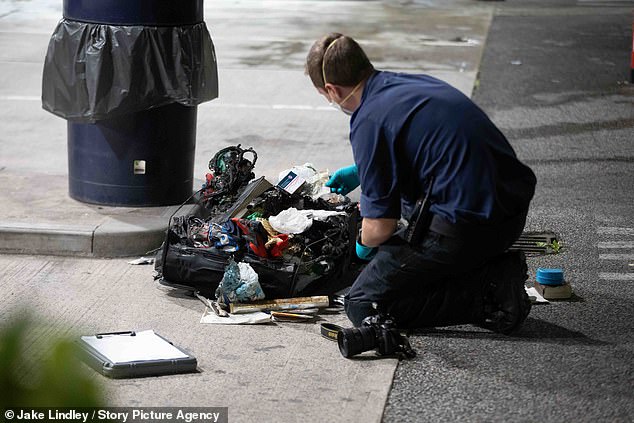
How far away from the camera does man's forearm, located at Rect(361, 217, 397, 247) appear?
4496 millimetres

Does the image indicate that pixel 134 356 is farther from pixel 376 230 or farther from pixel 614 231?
pixel 614 231

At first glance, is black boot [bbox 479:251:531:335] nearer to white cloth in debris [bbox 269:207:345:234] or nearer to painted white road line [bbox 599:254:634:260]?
white cloth in debris [bbox 269:207:345:234]

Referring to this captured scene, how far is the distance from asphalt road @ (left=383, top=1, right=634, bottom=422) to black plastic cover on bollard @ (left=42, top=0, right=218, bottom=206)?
233cm

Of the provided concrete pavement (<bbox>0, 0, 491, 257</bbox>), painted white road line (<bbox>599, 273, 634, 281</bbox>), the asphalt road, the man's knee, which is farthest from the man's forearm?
concrete pavement (<bbox>0, 0, 491, 257</bbox>)

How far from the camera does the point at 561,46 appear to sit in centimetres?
1573

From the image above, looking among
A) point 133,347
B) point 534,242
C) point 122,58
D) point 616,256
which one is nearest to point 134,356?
point 133,347

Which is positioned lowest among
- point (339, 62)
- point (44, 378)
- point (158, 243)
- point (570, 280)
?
point (158, 243)

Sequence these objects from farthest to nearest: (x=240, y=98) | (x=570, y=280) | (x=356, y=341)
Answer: (x=240, y=98), (x=570, y=280), (x=356, y=341)

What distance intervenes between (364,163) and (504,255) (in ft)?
2.69

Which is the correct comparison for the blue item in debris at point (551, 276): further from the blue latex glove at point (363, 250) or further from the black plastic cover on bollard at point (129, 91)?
the black plastic cover on bollard at point (129, 91)

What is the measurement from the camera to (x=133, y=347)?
174 inches

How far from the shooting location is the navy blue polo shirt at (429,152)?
14.5ft

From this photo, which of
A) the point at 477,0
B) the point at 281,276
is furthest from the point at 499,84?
the point at 477,0

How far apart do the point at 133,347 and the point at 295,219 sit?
4.12 feet
